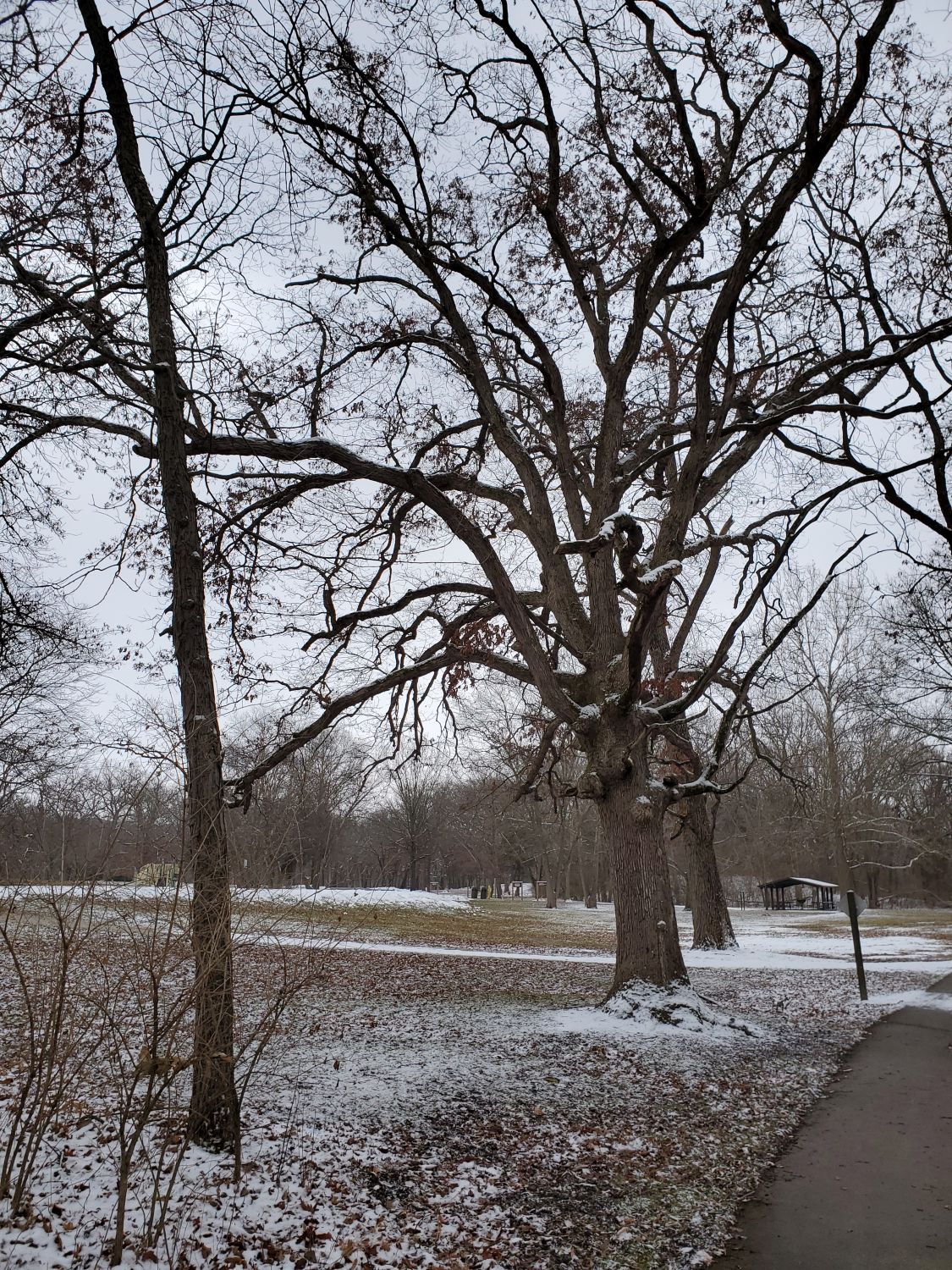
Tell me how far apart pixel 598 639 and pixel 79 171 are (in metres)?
7.12

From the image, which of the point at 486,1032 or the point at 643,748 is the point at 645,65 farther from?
the point at 486,1032

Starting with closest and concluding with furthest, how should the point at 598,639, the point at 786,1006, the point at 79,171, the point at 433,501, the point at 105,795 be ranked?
1. the point at 105,795
2. the point at 79,171
3. the point at 433,501
4. the point at 598,639
5. the point at 786,1006

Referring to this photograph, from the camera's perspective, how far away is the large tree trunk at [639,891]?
877 cm

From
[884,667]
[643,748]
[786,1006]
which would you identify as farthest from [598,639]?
[884,667]

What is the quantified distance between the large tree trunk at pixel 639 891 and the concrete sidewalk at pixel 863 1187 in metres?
2.08

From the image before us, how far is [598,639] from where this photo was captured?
32.4ft

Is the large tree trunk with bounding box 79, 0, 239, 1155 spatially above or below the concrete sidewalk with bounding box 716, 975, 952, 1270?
above

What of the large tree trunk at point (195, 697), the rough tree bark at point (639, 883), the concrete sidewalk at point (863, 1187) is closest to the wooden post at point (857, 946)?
the rough tree bark at point (639, 883)

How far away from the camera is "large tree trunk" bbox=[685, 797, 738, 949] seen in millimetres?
17256

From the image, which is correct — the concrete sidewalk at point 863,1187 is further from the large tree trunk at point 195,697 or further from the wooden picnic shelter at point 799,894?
the wooden picnic shelter at point 799,894

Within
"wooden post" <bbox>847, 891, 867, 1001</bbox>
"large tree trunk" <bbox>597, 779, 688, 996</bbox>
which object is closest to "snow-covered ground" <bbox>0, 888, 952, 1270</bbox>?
"large tree trunk" <bbox>597, 779, 688, 996</bbox>

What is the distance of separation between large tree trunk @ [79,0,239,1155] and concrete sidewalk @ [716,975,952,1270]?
272 cm

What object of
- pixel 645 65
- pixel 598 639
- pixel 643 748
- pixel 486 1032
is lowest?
pixel 486 1032

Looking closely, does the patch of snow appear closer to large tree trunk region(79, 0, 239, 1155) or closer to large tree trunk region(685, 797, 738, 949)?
large tree trunk region(79, 0, 239, 1155)
